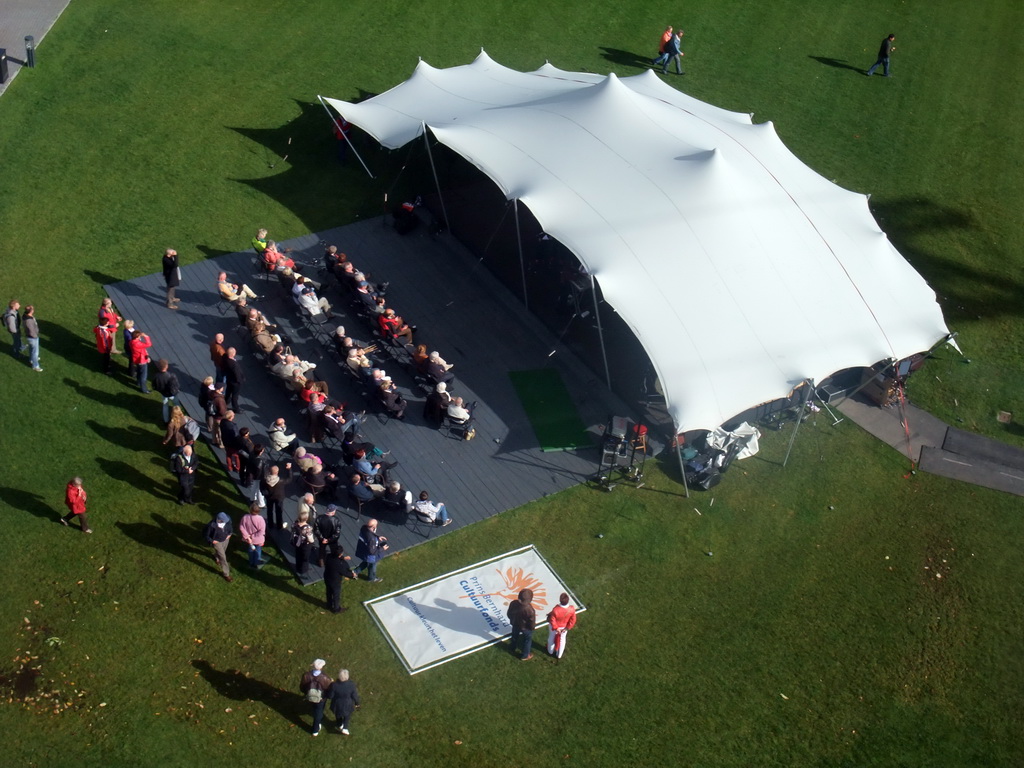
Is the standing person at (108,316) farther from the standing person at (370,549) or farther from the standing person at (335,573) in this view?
the standing person at (335,573)

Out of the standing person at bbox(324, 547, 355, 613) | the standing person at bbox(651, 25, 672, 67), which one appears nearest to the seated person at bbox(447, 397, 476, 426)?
the standing person at bbox(324, 547, 355, 613)

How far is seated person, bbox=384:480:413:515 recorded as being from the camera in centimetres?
1563

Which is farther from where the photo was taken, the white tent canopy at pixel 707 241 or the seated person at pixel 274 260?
the seated person at pixel 274 260

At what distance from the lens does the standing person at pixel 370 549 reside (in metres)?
14.5

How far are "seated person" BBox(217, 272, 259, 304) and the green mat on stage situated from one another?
17.5 ft

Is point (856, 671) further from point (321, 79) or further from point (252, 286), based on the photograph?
point (321, 79)

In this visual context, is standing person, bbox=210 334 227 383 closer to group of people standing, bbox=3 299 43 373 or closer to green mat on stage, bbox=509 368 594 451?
group of people standing, bbox=3 299 43 373

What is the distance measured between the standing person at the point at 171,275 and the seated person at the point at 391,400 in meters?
4.97

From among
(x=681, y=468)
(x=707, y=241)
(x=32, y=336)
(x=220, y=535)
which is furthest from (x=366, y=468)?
(x=707, y=241)

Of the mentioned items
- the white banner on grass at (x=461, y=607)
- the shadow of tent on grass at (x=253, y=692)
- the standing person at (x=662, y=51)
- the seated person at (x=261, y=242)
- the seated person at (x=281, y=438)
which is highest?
the standing person at (x=662, y=51)

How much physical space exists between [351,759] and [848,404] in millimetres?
11551

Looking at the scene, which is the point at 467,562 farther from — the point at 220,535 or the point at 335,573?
the point at 220,535

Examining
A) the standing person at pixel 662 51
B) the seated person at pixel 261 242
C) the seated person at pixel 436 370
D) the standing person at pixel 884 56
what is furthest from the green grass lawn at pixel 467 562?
the standing person at pixel 662 51

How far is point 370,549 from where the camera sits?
1457 cm
